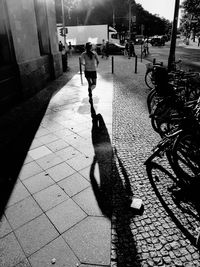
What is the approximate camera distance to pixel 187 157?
4.06m

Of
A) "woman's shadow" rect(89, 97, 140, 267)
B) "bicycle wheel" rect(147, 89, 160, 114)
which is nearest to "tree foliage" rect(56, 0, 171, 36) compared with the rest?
"bicycle wheel" rect(147, 89, 160, 114)

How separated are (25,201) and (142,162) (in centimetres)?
211

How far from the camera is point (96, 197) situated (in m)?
3.28

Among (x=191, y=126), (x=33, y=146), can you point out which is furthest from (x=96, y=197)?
(x=33, y=146)

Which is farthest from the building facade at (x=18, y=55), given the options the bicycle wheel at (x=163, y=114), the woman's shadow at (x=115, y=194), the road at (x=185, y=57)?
the road at (x=185, y=57)

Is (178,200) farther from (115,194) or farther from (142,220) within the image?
(115,194)

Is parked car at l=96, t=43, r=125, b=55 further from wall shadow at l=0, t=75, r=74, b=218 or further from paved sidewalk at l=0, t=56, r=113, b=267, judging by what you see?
paved sidewalk at l=0, t=56, r=113, b=267

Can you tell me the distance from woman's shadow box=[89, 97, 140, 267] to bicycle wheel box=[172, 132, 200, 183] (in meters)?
0.83

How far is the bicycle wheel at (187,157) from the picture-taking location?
11.3 ft

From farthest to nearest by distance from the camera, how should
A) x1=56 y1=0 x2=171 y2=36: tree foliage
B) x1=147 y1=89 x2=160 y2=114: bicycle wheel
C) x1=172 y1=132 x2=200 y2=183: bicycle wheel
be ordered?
x1=56 y1=0 x2=171 y2=36: tree foliage, x1=147 y1=89 x2=160 y2=114: bicycle wheel, x1=172 y1=132 x2=200 y2=183: bicycle wheel

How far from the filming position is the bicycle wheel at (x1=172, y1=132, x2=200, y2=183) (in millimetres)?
3432

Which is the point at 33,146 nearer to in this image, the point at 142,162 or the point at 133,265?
the point at 142,162

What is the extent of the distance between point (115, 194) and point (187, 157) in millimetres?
1613

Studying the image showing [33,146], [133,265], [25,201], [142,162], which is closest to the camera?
[133,265]
